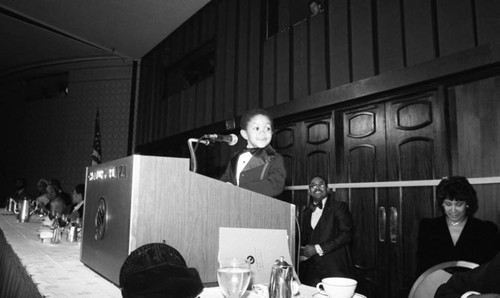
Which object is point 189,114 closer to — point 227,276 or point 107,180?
point 107,180

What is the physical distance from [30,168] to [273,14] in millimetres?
7753

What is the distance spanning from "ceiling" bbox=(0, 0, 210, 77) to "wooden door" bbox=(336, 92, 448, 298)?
3.79 metres

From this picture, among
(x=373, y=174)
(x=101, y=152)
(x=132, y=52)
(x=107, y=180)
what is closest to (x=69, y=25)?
(x=132, y=52)

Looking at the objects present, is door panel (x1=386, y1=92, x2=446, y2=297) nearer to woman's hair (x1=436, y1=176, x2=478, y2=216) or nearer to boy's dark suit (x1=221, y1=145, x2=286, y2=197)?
woman's hair (x1=436, y1=176, x2=478, y2=216)

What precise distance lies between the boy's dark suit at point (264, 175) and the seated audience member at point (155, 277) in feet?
1.86

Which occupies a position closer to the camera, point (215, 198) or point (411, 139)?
point (215, 198)

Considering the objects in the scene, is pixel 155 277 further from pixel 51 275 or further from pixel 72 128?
pixel 72 128

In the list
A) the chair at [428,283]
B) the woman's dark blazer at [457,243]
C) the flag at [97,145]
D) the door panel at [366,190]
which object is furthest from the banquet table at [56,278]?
the flag at [97,145]

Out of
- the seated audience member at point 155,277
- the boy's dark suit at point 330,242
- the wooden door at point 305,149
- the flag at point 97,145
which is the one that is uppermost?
the flag at point 97,145

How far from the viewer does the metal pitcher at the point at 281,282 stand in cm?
90

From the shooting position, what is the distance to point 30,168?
930cm

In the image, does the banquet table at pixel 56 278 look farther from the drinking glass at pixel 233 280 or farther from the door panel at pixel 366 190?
the door panel at pixel 366 190

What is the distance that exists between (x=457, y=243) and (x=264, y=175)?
71.2 inches

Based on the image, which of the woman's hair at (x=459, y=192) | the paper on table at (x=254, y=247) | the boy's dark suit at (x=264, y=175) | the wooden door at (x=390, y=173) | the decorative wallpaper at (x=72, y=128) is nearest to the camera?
the paper on table at (x=254, y=247)
